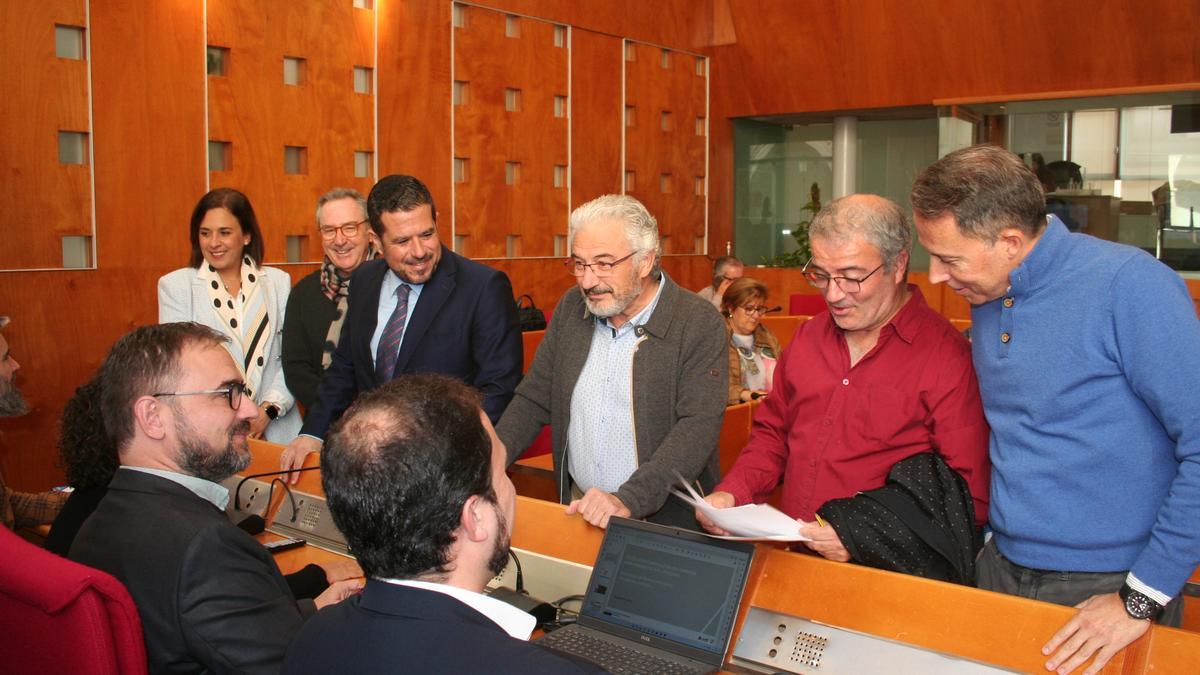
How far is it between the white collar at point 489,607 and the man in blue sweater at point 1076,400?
2.84 ft

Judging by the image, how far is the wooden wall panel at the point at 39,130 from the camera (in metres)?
5.59

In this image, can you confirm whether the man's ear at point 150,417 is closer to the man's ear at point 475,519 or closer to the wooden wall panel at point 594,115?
the man's ear at point 475,519

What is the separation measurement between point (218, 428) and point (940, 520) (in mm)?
Answer: 1486

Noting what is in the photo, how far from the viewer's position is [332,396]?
10.7ft

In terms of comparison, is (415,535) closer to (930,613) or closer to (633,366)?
(930,613)

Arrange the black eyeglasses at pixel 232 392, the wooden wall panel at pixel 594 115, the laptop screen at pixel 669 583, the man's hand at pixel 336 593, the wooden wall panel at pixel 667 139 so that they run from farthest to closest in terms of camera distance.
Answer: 1. the wooden wall panel at pixel 667 139
2. the wooden wall panel at pixel 594 115
3. the man's hand at pixel 336 593
4. the black eyeglasses at pixel 232 392
5. the laptop screen at pixel 669 583

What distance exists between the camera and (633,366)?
8.67ft

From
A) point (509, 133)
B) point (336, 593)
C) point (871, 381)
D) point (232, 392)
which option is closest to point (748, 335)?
point (509, 133)

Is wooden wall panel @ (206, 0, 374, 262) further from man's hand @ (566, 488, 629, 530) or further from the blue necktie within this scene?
man's hand @ (566, 488, 629, 530)

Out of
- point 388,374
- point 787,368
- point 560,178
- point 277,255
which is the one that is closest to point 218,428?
point 388,374

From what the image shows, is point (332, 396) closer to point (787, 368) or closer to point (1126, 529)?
point (787, 368)

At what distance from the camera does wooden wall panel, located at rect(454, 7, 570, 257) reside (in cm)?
847

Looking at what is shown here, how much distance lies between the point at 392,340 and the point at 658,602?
1457 mm

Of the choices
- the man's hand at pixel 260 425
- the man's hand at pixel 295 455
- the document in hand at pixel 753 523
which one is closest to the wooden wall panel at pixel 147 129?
the man's hand at pixel 260 425
